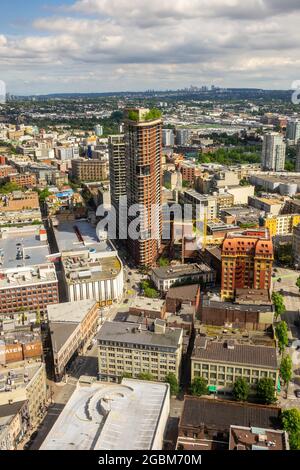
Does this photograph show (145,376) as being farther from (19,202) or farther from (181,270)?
(19,202)

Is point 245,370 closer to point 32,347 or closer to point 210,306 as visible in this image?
point 210,306

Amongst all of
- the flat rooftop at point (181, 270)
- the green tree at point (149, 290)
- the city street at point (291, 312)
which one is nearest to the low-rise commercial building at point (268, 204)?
the city street at point (291, 312)

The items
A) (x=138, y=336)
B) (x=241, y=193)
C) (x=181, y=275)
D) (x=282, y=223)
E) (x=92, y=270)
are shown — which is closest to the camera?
(x=138, y=336)

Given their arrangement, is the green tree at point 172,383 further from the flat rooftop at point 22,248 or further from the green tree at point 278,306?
the flat rooftop at point 22,248

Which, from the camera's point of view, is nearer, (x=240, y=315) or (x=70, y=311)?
Result: (x=240, y=315)

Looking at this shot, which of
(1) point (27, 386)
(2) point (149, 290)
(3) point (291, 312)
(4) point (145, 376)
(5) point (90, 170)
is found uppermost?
(5) point (90, 170)

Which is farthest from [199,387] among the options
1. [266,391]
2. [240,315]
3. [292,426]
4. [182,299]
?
[182,299]
